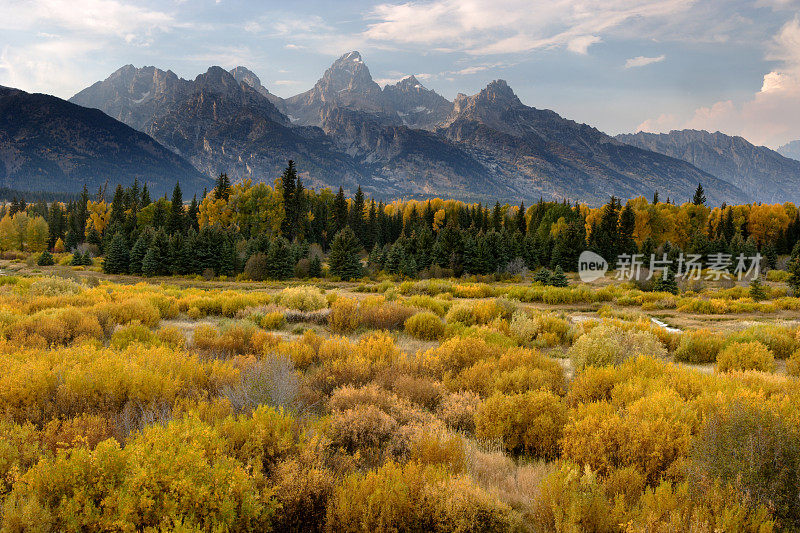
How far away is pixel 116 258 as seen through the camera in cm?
4547

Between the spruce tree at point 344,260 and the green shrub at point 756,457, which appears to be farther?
the spruce tree at point 344,260

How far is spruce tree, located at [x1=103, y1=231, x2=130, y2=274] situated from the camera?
45188 mm

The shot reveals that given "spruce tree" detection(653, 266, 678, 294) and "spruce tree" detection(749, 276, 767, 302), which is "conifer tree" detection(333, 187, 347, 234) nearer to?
"spruce tree" detection(653, 266, 678, 294)

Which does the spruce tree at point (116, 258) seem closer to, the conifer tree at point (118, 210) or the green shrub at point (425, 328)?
the conifer tree at point (118, 210)

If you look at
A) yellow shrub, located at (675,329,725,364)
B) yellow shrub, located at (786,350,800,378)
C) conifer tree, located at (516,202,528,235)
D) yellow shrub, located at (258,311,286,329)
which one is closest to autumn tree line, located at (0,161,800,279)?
conifer tree, located at (516,202,528,235)

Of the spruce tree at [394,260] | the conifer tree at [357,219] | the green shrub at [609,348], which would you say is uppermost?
the conifer tree at [357,219]

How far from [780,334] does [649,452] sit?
10.3 m

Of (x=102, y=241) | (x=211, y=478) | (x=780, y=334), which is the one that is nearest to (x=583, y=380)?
(x=211, y=478)

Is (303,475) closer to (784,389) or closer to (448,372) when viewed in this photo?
(448,372)

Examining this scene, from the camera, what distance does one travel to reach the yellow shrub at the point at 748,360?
877 centimetres

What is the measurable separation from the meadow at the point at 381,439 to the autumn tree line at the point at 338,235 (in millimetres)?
30441

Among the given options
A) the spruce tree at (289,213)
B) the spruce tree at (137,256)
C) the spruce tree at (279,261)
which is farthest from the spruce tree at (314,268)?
the spruce tree at (289,213)

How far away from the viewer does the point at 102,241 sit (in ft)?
221

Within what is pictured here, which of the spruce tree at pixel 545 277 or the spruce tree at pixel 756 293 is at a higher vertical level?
the spruce tree at pixel 756 293
